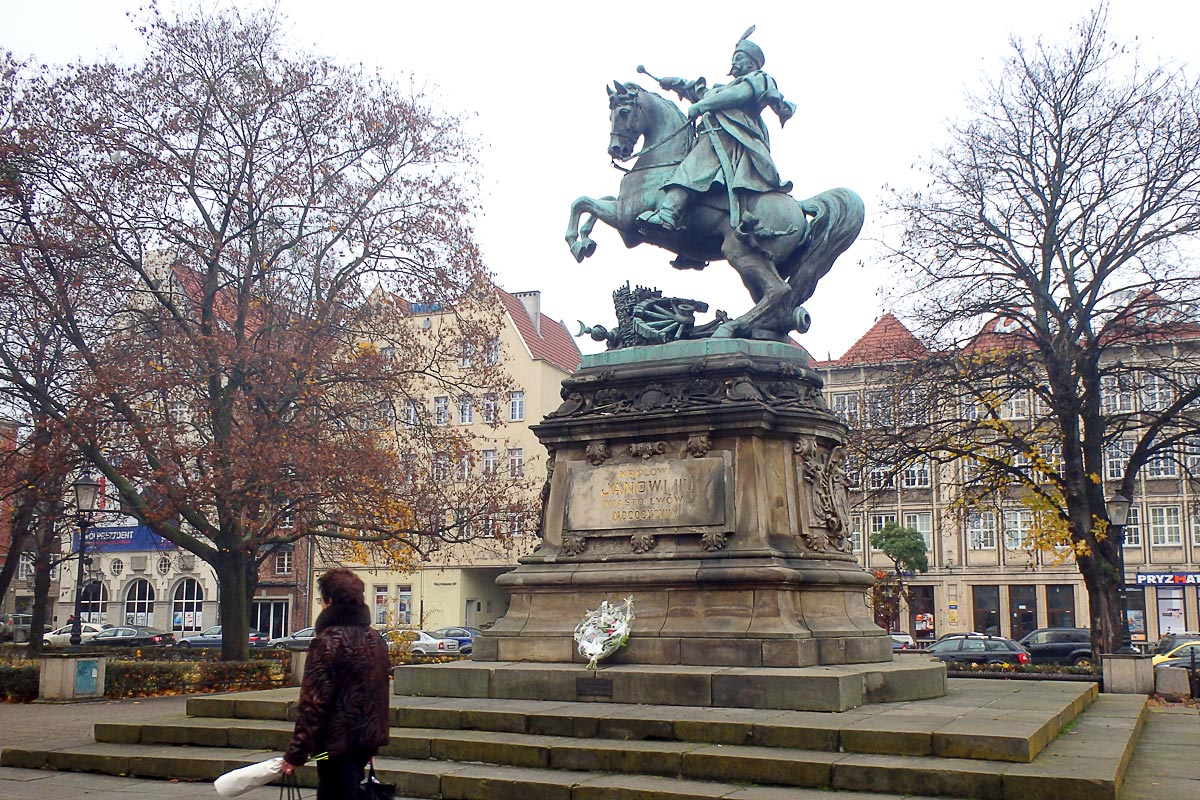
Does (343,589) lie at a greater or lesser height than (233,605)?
greater

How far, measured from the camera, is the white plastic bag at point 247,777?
582cm

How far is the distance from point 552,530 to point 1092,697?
6.25 m

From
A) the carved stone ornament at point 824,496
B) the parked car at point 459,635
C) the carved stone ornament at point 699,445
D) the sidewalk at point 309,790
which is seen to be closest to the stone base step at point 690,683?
the carved stone ornament at point 824,496

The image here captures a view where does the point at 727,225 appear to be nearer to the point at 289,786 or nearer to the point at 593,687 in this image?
the point at 593,687

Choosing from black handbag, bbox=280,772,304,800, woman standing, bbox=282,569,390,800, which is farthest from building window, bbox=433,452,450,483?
woman standing, bbox=282,569,390,800

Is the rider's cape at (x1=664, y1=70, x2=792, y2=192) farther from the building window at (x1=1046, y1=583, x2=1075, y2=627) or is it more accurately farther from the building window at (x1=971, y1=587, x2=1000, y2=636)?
the building window at (x1=971, y1=587, x2=1000, y2=636)

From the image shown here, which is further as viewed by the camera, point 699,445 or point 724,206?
point 724,206

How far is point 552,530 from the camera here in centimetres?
1266

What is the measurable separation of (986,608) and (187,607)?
4134 cm

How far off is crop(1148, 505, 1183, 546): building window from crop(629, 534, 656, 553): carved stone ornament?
48.1 meters

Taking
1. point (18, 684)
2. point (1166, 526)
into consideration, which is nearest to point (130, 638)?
point (18, 684)

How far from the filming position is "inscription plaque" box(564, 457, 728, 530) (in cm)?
1171

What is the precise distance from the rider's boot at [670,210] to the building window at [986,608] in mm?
47516

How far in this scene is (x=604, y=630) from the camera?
444 inches
